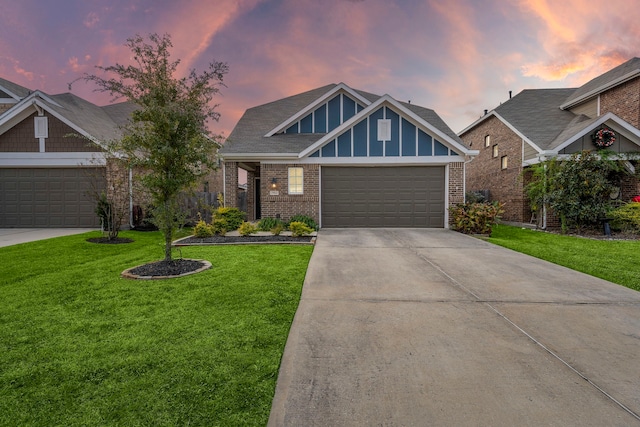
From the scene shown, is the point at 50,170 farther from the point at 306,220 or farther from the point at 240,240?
the point at 306,220

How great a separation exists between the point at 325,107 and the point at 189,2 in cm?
659

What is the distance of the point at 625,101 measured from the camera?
1416cm

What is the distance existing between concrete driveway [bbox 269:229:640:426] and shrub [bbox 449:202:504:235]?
529 cm

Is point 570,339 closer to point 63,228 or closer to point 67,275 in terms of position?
point 67,275

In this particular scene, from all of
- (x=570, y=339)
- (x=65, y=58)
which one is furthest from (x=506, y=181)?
(x=65, y=58)

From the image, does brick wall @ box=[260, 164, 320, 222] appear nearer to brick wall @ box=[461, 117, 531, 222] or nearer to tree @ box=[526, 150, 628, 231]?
tree @ box=[526, 150, 628, 231]

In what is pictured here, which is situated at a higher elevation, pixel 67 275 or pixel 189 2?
pixel 189 2

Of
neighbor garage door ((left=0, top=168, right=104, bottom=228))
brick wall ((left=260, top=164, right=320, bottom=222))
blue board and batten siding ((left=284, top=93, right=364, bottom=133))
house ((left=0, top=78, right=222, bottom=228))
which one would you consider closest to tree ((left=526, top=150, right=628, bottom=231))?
blue board and batten siding ((left=284, top=93, right=364, bottom=133))

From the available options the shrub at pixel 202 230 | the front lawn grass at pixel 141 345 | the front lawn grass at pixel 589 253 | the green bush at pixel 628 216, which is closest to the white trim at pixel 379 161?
the front lawn grass at pixel 589 253

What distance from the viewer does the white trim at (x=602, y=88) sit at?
13.3 m

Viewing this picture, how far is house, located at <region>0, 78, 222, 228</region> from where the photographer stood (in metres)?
11.9

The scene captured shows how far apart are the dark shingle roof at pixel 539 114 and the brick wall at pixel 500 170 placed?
0.57 m

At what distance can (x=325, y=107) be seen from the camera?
47.0 ft

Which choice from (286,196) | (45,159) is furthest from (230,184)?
(45,159)
